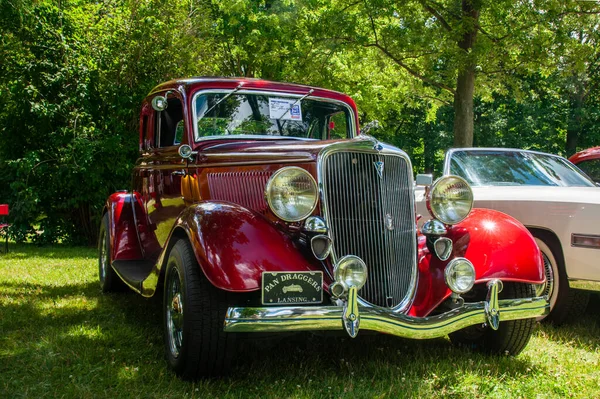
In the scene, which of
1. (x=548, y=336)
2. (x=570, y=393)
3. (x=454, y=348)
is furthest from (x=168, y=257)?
(x=548, y=336)

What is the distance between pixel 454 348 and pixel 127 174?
27.4 ft

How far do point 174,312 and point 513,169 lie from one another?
12.9 ft

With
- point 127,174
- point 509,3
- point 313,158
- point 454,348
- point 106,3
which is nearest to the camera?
point 313,158

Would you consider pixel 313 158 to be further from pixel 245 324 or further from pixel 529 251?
pixel 529 251

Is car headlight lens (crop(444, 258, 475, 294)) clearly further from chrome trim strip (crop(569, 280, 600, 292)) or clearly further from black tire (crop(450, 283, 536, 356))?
chrome trim strip (crop(569, 280, 600, 292))

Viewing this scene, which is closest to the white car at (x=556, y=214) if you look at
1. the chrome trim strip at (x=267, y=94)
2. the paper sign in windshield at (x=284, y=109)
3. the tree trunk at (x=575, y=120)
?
the chrome trim strip at (x=267, y=94)

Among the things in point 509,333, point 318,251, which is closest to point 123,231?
point 318,251

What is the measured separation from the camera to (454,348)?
4.07m

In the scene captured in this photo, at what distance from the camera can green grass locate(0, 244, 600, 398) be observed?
126 inches

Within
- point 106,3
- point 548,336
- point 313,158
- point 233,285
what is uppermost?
point 106,3

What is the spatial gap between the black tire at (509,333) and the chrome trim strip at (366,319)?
0.92ft

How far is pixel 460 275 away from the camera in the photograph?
3.39 meters

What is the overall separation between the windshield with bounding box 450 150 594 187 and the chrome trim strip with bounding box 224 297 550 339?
2539 mm

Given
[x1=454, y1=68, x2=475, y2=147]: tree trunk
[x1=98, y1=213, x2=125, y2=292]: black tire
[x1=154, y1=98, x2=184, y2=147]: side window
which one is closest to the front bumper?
[x1=154, y1=98, x2=184, y2=147]: side window
